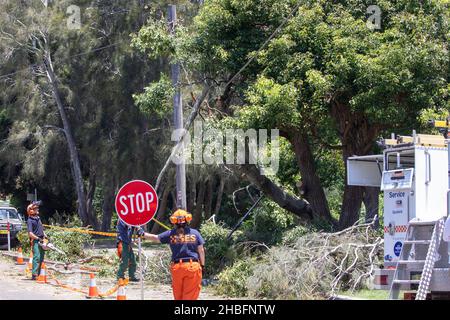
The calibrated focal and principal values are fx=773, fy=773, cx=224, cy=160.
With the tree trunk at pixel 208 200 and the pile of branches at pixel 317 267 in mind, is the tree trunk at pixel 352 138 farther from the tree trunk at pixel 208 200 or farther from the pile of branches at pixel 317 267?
the tree trunk at pixel 208 200

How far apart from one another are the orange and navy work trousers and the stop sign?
1.21 metres

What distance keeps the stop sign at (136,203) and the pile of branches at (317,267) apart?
430 cm

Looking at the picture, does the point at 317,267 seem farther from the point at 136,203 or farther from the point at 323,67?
the point at 323,67

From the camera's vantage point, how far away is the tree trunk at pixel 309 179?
20.6 m

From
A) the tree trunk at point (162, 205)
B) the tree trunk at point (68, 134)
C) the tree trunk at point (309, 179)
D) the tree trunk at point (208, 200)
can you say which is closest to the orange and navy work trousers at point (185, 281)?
the tree trunk at point (309, 179)

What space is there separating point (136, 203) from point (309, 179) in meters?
9.40

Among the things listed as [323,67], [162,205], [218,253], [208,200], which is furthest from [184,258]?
[208,200]

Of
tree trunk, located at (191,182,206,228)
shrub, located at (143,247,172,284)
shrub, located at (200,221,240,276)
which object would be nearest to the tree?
shrub, located at (200,221,240,276)

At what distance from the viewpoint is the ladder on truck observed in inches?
472

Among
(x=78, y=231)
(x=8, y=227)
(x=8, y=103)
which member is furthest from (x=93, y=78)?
(x=78, y=231)

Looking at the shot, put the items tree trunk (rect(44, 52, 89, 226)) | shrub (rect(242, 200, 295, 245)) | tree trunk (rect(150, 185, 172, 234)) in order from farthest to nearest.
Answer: tree trunk (rect(44, 52, 89, 226)) → tree trunk (rect(150, 185, 172, 234)) → shrub (rect(242, 200, 295, 245))

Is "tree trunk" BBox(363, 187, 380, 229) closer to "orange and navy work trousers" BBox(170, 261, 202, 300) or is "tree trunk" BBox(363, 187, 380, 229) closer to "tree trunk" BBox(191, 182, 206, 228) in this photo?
"orange and navy work trousers" BBox(170, 261, 202, 300)

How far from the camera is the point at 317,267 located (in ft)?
51.7
